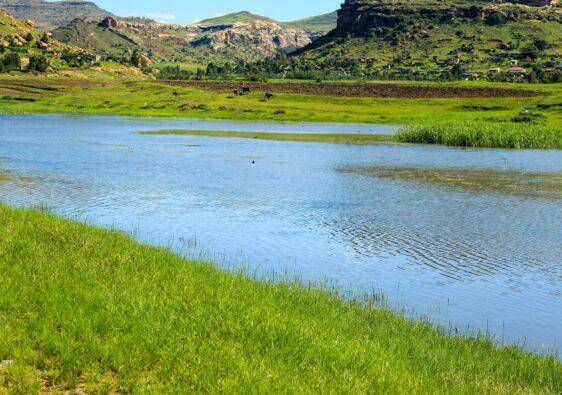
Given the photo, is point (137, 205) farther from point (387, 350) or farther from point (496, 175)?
point (496, 175)

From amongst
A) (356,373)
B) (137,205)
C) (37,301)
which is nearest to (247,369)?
(356,373)

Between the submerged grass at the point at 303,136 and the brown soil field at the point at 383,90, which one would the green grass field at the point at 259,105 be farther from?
the submerged grass at the point at 303,136

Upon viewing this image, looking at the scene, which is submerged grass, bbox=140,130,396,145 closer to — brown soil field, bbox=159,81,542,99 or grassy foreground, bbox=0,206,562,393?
brown soil field, bbox=159,81,542,99

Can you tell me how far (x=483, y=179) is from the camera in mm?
54844

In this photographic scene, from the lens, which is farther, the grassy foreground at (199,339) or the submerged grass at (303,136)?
the submerged grass at (303,136)

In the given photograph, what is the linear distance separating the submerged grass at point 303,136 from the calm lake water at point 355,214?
19.2 metres

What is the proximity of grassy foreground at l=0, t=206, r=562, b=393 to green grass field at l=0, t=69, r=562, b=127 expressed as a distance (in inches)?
4402

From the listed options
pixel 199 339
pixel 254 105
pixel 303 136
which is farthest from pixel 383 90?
pixel 199 339

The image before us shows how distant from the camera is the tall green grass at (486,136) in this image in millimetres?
86875

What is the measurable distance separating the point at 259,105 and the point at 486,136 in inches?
3073

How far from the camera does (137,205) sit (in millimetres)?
36375

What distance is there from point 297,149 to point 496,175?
27.7m

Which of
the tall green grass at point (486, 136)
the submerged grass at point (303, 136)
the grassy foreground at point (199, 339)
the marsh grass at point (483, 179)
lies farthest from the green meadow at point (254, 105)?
the grassy foreground at point (199, 339)

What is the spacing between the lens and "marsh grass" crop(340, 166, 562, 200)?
1903 inches
